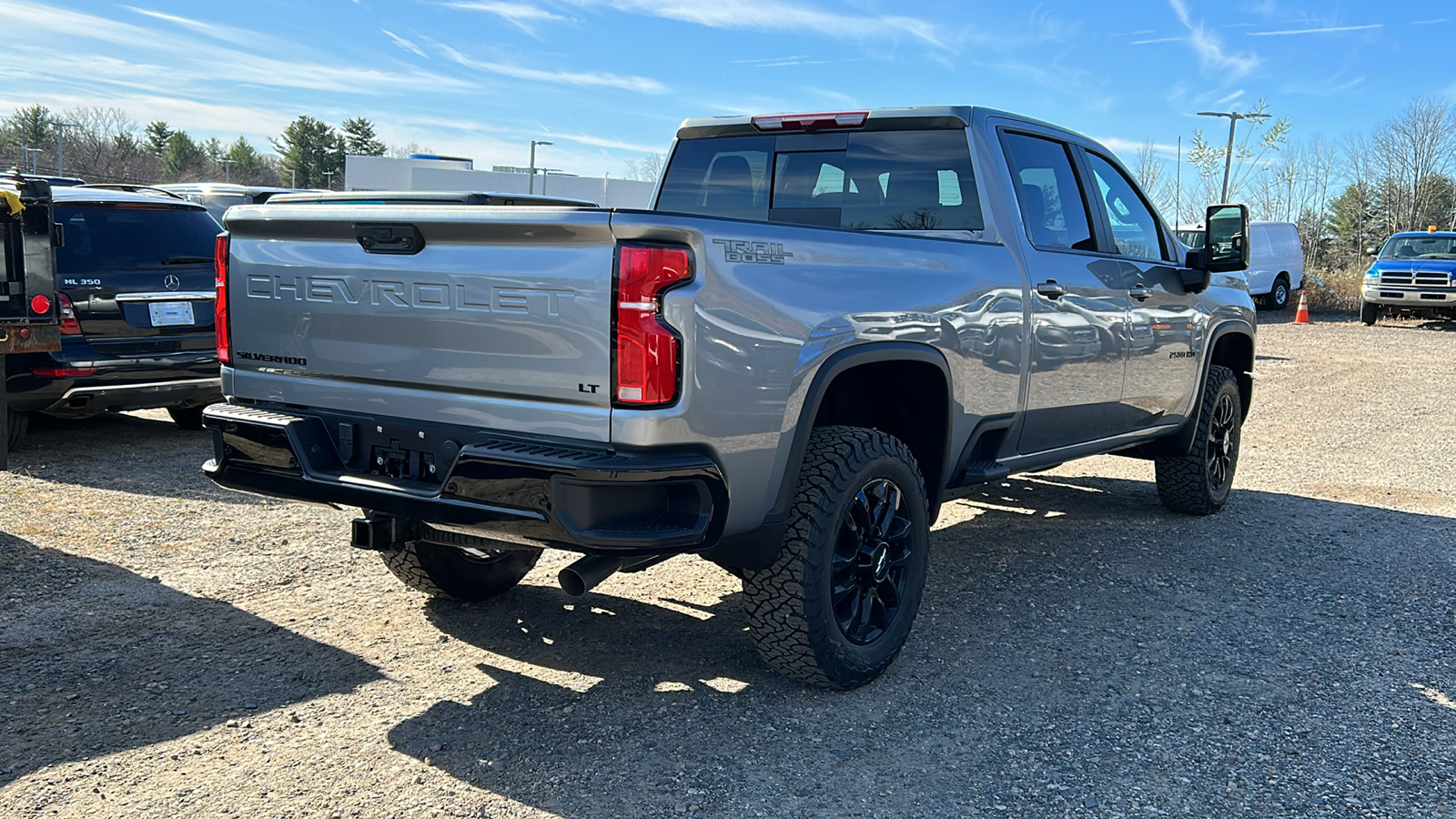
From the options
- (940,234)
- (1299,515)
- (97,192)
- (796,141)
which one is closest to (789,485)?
(940,234)

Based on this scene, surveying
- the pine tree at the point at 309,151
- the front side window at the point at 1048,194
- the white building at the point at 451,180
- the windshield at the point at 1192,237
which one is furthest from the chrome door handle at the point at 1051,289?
the pine tree at the point at 309,151

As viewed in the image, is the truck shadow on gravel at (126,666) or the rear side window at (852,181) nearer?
the truck shadow on gravel at (126,666)

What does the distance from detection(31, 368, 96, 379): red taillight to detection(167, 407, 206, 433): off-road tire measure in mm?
1297

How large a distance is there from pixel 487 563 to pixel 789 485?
5.52ft

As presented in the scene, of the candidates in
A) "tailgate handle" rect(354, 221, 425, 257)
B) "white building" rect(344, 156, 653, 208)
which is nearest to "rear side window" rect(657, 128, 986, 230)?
"tailgate handle" rect(354, 221, 425, 257)

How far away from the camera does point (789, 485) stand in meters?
3.72

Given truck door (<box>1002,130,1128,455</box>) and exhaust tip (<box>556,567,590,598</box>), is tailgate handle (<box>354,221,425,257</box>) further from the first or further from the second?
truck door (<box>1002,130,1128,455</box>)

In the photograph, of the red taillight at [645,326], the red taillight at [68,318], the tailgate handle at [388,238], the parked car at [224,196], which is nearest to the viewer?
the red taillight at [645,326]

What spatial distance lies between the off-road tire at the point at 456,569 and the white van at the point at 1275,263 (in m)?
23.2

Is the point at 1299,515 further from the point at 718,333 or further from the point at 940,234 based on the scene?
the point at 718,333

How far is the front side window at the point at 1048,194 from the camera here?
198 inches

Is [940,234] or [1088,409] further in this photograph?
[1088,409]

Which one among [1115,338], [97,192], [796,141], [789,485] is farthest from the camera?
[97,192]

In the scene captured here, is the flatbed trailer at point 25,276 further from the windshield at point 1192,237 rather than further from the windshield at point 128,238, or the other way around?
the windshield at point 1192,237
